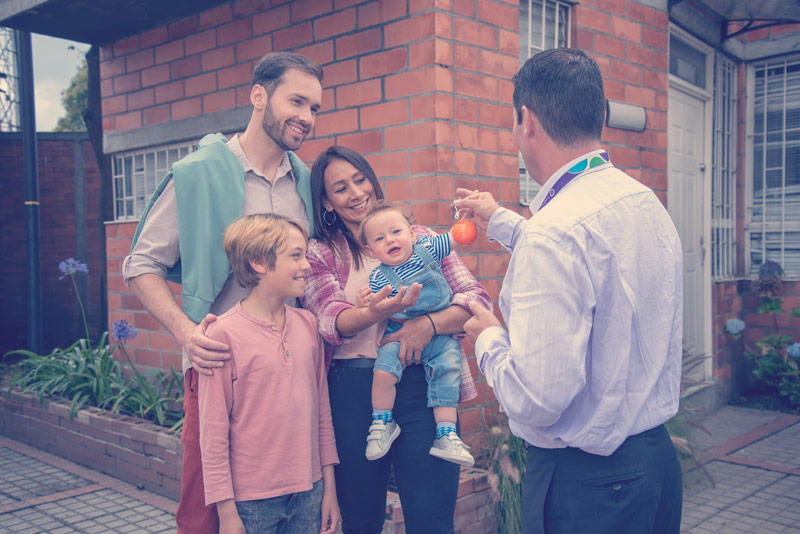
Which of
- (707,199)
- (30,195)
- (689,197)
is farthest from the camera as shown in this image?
(30,195)

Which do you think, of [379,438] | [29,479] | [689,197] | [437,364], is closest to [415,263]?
[437,364]

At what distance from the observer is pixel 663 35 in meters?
5.77

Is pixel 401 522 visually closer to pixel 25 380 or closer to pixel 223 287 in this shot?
pixel 223 287

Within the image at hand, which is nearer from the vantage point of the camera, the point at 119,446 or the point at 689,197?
the point at 119,446

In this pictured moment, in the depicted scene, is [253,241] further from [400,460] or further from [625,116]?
[625,116]

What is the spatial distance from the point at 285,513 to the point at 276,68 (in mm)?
1547

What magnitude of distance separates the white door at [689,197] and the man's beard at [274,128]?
4.65 m

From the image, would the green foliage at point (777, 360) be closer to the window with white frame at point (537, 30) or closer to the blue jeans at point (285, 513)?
the window with white frame at point (537, 30)

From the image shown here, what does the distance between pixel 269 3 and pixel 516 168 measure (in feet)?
6.51

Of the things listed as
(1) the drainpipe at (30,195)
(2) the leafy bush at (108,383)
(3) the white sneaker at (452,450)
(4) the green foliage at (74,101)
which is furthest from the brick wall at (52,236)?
(4) the green foliage at (74,101)

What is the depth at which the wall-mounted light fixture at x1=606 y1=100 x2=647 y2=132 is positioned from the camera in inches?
199

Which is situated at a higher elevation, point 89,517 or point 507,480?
point 507,480

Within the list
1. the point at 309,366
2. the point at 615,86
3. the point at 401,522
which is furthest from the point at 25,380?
the point at 615,86

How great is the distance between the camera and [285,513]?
7.70 feet
